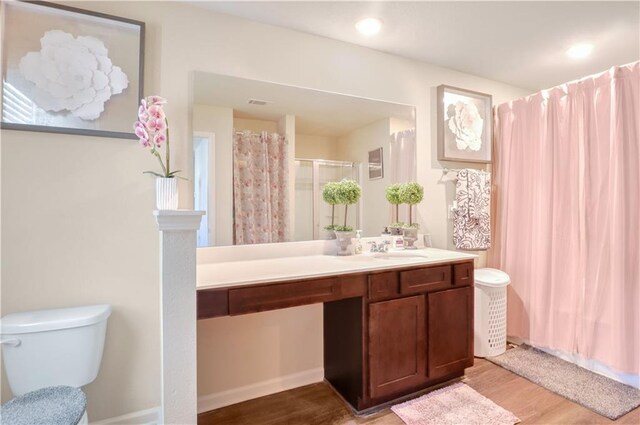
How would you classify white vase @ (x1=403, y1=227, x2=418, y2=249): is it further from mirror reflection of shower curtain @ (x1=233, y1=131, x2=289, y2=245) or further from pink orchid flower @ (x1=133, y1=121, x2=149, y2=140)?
pink orchid flower @ (x1=133, y1=121, x2=149, y2=140)

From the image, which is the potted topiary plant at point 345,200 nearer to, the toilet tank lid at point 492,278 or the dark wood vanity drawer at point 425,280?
the dark wood vanity drawer at point 425,280

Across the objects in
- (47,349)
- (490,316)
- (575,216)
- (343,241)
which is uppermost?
(575,216)

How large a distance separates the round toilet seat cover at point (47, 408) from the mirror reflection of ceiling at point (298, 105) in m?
1.48

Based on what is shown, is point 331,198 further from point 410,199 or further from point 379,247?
point 410,199

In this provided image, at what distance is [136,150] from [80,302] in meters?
0.81

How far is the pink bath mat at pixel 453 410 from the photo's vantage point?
5.34ft

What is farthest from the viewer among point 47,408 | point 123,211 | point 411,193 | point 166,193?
point 411,193

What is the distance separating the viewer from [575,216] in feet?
7.16

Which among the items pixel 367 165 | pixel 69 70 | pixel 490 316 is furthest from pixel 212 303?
pixel 490 316

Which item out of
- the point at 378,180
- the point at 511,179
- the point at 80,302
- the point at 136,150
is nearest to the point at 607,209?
the point at 511,179

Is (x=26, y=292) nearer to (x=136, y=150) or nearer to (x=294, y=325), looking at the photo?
(x=136, y=150)

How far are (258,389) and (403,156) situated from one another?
1.95 meters

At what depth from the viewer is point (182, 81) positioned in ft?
5.53

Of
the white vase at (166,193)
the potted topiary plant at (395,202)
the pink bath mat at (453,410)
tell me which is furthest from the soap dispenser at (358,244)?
the white vase at (166,193)
